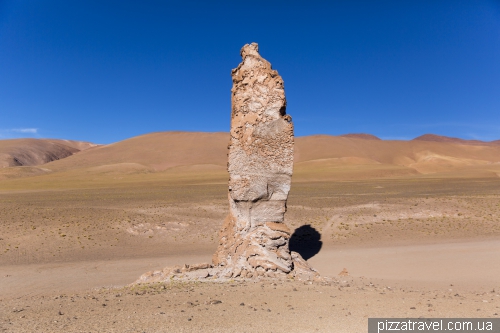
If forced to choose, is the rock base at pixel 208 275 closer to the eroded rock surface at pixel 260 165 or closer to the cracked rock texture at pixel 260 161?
the eroded rock surface at pixel 260 165

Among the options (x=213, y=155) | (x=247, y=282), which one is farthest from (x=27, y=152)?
(x=247, y=282)

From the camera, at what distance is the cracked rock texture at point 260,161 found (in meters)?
11.9

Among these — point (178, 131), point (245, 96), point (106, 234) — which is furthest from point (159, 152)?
point (245, 96)

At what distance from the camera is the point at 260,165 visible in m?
12.0

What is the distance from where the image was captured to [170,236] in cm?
2066

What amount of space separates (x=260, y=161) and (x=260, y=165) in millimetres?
128

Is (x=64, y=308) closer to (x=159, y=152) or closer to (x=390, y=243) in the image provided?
(x=390, y=243)

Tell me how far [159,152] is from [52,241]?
4697 inches

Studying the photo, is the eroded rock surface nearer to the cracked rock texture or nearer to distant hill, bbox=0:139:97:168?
the cracked rock texture

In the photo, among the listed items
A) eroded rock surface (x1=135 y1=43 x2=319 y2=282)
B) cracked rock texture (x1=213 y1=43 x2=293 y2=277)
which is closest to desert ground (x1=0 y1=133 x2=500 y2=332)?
eroded rock surface (x1=135 y1=43 x2=319 y2=282)

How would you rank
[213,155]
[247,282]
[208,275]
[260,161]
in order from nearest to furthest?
[247,282]
[208,275]
[260,161]
[213,155]

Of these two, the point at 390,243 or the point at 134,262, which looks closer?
the point at 134,262

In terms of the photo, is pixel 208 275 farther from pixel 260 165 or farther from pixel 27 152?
pixel 27 152

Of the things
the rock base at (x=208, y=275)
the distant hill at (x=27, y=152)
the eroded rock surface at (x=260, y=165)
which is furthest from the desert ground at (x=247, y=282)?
the distant hill at (x=27, y=152)
